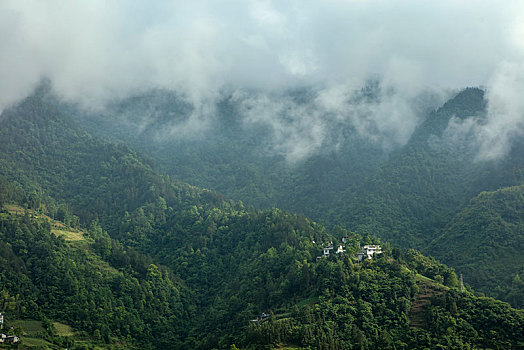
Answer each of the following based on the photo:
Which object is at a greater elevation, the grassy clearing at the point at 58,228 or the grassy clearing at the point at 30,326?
the grassy clearing at the point at 58,228

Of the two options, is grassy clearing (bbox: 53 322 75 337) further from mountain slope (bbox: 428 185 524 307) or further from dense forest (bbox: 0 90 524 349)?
mountain slope (bbox: 428 185 524 307)

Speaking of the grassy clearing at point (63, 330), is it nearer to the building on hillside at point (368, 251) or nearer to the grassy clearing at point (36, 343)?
the grassy clearing at point (36, 343)

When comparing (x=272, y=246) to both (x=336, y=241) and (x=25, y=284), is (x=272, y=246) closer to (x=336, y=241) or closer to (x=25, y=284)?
(x=336, y=241)

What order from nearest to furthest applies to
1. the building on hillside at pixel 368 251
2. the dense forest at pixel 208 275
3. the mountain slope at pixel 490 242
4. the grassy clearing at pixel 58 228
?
the dense forest at pixel 208 275
the building on hillside at pixel 368 251
the mountain slope at pixel 490 242
the grassy clearing at pixel 58 228

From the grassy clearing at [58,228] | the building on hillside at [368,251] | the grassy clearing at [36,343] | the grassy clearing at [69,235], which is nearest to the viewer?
the grassy clearing at [36,343]

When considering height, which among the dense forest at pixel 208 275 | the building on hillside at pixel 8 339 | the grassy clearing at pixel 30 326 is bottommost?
the building on hillside at pixel 8 339

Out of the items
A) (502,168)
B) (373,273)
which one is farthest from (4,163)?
(502,168)

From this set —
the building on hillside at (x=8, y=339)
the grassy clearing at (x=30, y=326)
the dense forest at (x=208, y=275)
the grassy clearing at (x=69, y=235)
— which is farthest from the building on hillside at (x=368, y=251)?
the grassy clearing at (x=69, y=235)

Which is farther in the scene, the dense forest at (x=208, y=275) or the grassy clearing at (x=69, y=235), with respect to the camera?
the grassy clearing at (x=69, y=235)

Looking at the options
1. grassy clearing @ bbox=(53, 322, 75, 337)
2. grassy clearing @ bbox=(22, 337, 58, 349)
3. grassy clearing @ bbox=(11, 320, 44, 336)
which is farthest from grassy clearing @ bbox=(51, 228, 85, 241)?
grassy clearing @ bbox=(22, 337, 58, 349)
